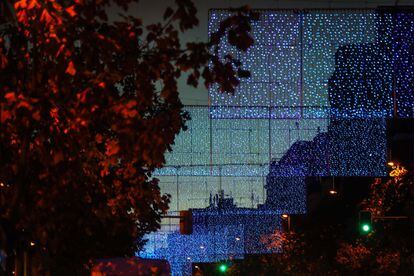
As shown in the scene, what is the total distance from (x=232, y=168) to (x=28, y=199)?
107 feet

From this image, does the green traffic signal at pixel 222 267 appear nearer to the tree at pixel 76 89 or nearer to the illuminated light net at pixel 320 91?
the illuminated light net at pixel 320 91

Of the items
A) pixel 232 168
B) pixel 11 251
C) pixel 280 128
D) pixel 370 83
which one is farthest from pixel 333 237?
pixel 11 251

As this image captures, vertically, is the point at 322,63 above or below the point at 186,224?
above

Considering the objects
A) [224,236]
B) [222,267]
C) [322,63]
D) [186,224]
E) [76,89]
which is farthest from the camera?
[224,236]

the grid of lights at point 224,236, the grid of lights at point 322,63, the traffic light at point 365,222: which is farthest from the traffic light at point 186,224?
the grid of lights at point 224,236

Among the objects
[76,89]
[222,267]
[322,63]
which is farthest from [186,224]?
[222,267]

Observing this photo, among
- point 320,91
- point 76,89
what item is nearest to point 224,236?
point 320,91

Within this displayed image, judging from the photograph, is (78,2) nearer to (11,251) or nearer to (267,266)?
(11,251)

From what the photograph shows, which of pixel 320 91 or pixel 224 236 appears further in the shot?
pixel 224 236

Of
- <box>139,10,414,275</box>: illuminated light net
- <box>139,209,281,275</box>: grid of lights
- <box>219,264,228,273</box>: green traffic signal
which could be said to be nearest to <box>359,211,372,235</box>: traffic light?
<box>139,10,414,275</box>: illuminated light net

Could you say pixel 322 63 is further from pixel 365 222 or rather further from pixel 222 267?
pixel 222 267

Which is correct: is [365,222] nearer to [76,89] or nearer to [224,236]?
[76,89]

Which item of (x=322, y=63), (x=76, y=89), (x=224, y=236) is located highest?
(x=322, y=63)

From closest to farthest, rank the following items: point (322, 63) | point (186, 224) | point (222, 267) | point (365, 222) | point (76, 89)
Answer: point (76, 89) < point (365, 222) < point (186, 224) < point (322, 63) < point (222, 267)
